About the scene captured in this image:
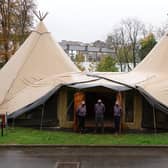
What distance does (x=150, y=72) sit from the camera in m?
23.6

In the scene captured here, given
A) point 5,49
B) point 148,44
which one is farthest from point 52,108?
point 148,44

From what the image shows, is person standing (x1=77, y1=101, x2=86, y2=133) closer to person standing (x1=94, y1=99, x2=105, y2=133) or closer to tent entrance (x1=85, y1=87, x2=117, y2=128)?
person standing (x1=94, y1=99, x2=105, y2=133)

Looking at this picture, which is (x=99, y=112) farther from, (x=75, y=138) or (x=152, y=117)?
(x=152, y=117)

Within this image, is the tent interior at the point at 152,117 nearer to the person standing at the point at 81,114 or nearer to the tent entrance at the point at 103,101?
the tent entrance at the point at 103,101

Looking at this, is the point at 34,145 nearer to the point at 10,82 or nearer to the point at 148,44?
the point at 10,82

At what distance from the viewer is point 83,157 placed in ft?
46.9

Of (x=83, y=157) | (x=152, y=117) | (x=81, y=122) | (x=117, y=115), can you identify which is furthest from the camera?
(x=152, y=117)

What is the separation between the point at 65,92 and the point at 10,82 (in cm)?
377

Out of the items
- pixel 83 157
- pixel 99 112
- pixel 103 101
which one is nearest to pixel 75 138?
pixel 99 112

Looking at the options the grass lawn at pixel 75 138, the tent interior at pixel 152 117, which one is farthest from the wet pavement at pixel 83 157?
the tent interior at pixel 152 117

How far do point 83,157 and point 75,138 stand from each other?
3.56 metres

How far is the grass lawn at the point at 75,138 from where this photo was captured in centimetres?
1680

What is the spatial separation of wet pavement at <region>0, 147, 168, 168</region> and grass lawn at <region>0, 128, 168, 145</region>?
80 centimetres

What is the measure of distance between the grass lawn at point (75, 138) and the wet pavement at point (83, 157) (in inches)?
31.7
